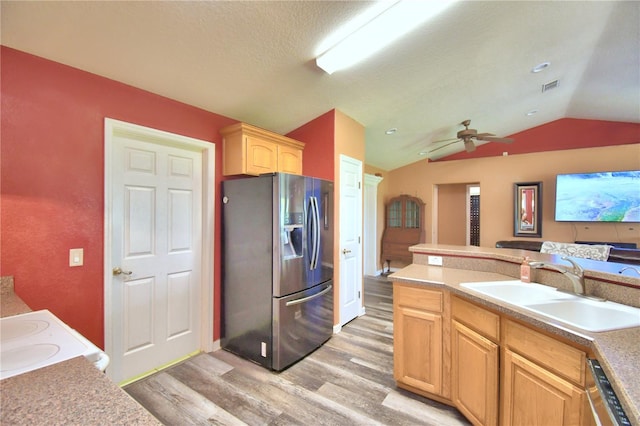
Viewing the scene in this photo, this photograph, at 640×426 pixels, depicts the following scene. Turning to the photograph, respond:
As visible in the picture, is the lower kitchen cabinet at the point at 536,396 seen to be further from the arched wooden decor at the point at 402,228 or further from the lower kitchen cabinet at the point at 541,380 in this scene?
the arched wooden decor at the point at 402,228

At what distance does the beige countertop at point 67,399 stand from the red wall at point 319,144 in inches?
104

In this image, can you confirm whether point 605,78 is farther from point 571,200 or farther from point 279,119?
Answer: point 279,119

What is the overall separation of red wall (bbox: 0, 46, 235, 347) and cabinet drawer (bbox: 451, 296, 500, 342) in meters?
2.52

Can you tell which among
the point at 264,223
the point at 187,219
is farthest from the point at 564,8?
the point at 187,219

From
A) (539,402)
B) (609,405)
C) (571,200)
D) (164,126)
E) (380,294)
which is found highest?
(164,126)

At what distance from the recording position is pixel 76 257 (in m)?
1.86

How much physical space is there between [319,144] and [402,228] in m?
3.53

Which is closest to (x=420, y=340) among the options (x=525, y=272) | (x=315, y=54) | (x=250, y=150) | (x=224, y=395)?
(x=525, y=272)

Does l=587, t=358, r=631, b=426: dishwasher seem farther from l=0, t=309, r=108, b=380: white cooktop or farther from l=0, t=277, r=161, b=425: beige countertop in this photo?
l=0, t=309, r=108, b=380: white cooktop

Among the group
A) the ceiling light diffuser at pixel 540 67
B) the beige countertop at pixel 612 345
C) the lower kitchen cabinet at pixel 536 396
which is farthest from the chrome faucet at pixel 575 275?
the ceiling light diffuser at pixel 540 67

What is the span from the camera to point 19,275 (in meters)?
1.64

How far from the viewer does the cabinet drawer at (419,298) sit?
1914 mm

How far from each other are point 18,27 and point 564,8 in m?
3.79

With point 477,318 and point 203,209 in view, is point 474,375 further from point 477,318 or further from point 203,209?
point 203,209
